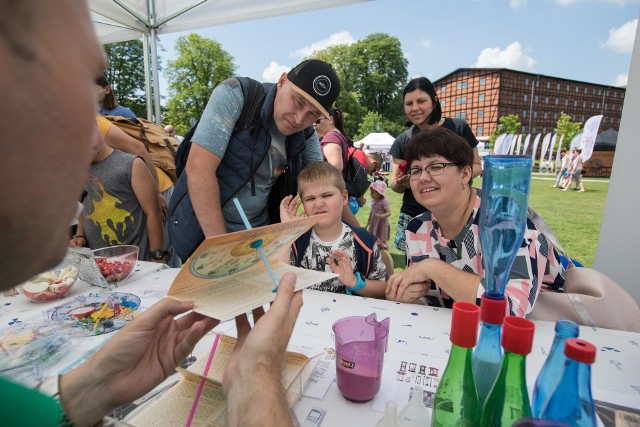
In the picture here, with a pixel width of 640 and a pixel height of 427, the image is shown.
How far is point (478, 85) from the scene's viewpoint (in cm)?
5234

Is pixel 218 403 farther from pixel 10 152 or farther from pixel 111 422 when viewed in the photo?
pixel 10 152

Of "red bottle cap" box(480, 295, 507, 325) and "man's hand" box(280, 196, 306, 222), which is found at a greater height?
"red bottle cap" box(480, 295, 507, 325)

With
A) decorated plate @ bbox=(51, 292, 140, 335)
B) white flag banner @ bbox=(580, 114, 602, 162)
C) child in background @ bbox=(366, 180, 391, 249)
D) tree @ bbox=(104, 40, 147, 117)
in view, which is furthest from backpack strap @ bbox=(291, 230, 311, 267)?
tree @ bbox=(104, 40, 147, 117)

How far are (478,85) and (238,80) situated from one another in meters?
59.4

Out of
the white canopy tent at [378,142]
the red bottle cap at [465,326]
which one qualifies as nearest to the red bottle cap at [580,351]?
the red bottle cap at [465,326]

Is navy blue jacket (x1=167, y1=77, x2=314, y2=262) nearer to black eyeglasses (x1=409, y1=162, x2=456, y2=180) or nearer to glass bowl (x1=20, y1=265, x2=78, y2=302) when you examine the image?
glass bowl (x1=20, y1=265, x2=78, y2=302)

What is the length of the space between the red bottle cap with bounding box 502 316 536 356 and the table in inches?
17.4

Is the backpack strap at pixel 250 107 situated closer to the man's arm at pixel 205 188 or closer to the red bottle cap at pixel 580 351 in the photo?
the man's arm at pixel 205 188

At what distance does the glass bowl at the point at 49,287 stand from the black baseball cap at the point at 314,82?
4.88 feet

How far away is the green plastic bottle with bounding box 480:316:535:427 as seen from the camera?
56 centimetres

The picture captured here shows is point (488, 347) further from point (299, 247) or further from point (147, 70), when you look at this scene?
point (147, 70)

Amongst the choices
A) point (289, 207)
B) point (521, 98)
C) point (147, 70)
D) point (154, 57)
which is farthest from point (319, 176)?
point (521, 98)

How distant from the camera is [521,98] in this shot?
52.1 m

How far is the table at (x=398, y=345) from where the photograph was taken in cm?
90
